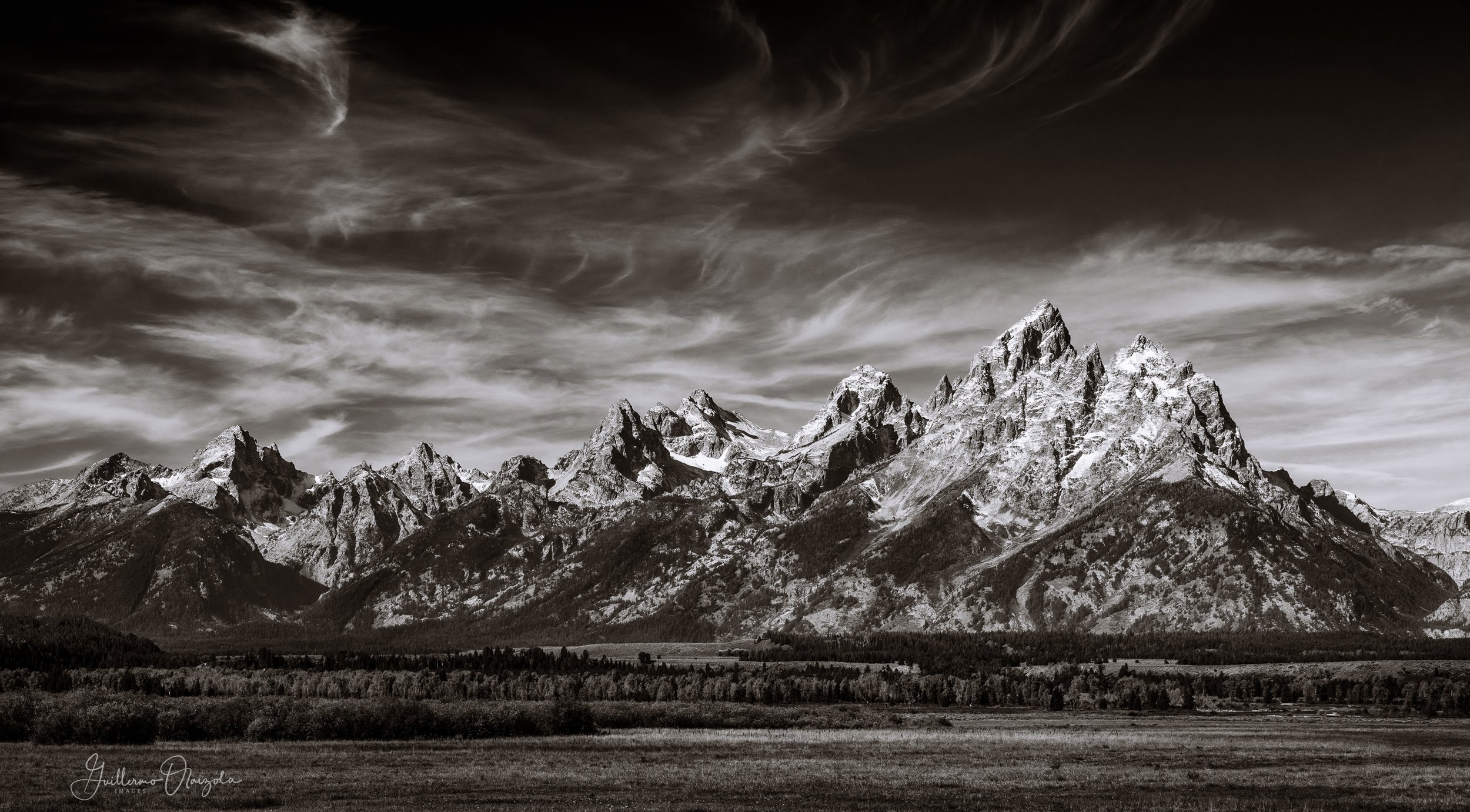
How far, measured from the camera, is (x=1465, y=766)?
95438mm

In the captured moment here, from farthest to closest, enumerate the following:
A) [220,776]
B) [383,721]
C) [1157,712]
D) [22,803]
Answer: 1. [1157,712]
2. [383,721]
3. [220,776]
4. [22,803]

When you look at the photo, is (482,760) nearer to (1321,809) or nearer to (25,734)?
(25,734)

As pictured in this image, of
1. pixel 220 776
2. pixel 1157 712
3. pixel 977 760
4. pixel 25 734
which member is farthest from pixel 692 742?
pixel 1157 712

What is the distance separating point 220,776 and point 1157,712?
160871 millimetres

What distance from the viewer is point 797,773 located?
289ft

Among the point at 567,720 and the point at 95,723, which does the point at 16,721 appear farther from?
the point at 567,720
